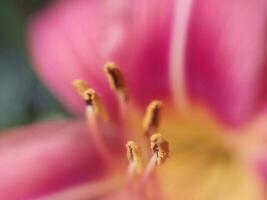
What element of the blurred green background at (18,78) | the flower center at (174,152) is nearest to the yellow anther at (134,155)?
the flower center at (174,152)

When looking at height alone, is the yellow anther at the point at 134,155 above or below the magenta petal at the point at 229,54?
below

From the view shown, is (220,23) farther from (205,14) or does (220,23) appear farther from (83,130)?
(83,130)

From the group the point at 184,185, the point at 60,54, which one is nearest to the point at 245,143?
the point at 184,185

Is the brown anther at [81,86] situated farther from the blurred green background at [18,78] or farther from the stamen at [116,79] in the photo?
the blurred green background at [18,78]

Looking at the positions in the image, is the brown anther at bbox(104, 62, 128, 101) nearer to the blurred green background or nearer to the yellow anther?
the yellow anther

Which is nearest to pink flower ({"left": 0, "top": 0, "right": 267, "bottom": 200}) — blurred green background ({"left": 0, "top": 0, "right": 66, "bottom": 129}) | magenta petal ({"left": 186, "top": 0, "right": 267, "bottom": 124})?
magenta petal ({"left": 186, "top": 0, "right": 267, "bottom": 124})

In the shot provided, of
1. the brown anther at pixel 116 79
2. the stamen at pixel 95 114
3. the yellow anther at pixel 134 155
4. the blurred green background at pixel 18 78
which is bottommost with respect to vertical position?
the yellow anther at pixel 134 155

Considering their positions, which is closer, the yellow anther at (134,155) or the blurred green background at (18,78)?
the yellow anther at (134,155)
